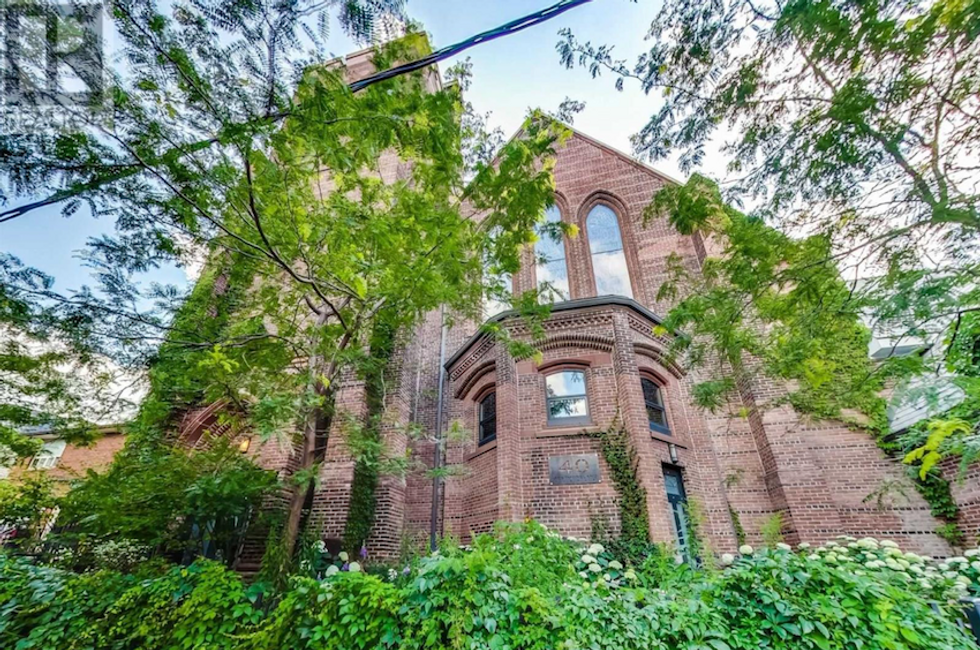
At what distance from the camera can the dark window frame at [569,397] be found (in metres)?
8.20

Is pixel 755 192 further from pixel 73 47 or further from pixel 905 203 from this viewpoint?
pixel 73 47

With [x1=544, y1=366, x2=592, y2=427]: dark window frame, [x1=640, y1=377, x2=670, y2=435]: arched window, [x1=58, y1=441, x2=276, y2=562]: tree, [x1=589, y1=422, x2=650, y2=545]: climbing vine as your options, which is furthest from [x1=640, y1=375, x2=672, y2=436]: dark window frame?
[x1=58, y1=441, x2=276, y2=562]: tree

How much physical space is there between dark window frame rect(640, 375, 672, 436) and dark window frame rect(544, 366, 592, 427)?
1.17 m

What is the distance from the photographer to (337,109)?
3262 millimetres

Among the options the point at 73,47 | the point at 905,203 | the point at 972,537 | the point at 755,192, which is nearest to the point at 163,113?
the point at 73,47

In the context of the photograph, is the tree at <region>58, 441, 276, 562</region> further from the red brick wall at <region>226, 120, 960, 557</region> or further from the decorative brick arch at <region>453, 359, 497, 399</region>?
the decorative brick arch at <region>453, 359, 497, 399</region>

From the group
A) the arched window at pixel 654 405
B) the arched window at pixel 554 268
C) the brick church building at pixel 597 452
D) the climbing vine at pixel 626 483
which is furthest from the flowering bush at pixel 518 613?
the arched window at pixel 554 268

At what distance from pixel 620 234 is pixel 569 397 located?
20.1 ft

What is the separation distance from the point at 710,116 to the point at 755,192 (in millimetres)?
967

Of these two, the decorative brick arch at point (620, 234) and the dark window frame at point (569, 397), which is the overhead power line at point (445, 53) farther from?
the decorative brick arch at point (620, 234)

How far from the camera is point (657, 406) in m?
8.74

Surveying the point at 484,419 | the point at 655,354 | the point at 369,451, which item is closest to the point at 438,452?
the point at 484,419

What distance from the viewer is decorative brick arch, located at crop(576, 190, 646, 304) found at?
439 inches

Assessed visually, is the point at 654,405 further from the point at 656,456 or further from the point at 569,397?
the point at 569,397
